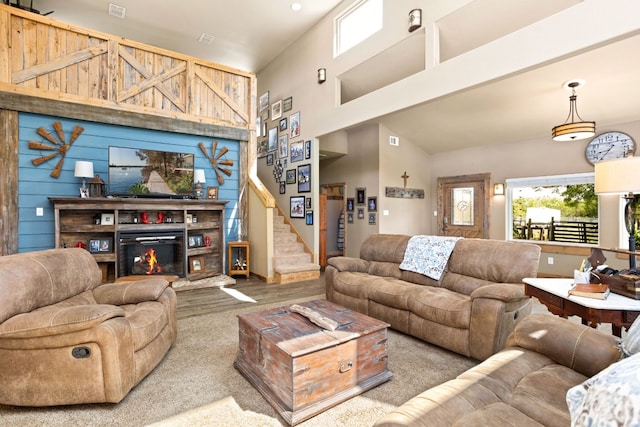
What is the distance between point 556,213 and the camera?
6.10 metres

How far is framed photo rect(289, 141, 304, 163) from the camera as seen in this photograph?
6590 millimetres

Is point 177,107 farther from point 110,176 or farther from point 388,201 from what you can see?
point 388,201

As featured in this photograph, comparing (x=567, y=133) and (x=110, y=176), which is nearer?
(x=567, y=133)

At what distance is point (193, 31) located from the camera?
6.72 metres

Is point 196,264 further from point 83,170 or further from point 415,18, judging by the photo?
point 415,18

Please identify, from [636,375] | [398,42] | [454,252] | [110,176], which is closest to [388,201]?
[398,42]

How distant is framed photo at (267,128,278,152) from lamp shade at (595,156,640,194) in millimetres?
6331

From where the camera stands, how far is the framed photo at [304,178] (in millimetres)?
6379

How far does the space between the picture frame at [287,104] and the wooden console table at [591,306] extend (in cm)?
597

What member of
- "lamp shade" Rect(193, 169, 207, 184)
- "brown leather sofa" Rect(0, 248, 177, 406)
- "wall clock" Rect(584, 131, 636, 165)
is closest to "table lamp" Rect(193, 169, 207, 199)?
"lamp shade" Rect(193, 169, 207, 184)

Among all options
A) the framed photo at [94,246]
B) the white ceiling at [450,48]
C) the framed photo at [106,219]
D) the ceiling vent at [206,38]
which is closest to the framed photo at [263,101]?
the white ceiling at [450,48]

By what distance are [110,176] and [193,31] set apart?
379cm

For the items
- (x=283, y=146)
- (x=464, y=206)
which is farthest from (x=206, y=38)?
(x=464, y=206)

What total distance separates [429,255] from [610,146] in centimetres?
425
